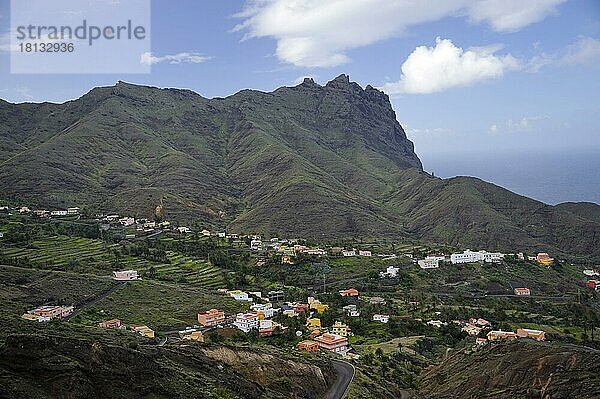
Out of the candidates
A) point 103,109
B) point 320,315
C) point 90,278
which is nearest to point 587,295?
point 320,315

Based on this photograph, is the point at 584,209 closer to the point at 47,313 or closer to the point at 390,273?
the point at 390,273

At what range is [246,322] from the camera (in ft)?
133

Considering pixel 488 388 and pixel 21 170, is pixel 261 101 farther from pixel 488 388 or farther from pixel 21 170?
pixel 488 388

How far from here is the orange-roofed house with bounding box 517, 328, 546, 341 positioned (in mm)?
37531

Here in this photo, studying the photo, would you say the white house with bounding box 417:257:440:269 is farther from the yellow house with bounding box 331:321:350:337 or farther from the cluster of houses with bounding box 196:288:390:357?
the yellow house with bounding box 331:321:350:337

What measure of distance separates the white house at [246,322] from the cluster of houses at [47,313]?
467 inches

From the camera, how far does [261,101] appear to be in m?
176

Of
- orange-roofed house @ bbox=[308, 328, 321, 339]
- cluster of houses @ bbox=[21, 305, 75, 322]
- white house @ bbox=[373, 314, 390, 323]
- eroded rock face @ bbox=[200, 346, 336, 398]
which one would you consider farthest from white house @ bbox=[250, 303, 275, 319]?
→ eroded rock face @ bbox=[200, 346, 336, 398]

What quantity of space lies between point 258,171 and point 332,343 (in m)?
90.8

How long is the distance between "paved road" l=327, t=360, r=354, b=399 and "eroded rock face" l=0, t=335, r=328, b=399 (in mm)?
613

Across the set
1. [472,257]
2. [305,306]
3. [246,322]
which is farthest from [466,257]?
[246,322]

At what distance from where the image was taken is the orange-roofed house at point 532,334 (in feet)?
123

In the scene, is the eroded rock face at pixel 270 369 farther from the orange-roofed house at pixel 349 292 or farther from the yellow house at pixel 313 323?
the orange-roofed house at pixel 349 292

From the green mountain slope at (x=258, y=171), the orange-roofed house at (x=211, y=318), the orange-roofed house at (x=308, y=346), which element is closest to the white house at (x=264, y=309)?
the orange-roofed house at (x=211, y=318)
